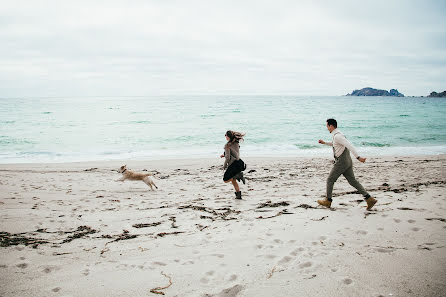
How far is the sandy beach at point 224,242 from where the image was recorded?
299 cm

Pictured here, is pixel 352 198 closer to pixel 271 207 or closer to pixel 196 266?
pixel 271 207

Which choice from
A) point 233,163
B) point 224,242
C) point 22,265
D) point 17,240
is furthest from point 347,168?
point 17,240

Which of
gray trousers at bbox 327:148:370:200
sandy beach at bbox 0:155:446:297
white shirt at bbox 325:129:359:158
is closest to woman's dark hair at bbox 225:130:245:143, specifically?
sandy beach at bbox 0:155:446:297

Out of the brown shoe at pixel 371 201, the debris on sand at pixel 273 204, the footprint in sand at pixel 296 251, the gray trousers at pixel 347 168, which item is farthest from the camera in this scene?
the debris on sand at pixel 273 204

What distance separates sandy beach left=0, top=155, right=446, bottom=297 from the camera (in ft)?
9.82

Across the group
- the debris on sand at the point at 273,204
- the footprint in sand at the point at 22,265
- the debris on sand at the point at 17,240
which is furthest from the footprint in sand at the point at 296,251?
the debris on sand at the point at 17,240

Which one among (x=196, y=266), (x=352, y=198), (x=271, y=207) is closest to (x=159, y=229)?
(x=196, y=266)

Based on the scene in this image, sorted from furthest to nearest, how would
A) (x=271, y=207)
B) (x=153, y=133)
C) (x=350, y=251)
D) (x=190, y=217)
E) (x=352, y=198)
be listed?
(x=153, y=133)
(x=352, y=198)
(x=271, y=207)
(x=190, y=217)
(x=350, y=251)

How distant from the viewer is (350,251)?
3.61m

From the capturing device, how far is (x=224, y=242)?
13.4ft

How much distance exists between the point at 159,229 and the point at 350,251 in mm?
3009

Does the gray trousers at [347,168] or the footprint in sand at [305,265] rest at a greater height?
the gray trousers at [347,168]

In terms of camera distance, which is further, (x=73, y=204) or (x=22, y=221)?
(x=73, y=204)

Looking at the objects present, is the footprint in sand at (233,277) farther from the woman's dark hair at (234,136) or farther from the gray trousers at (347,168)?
the woman's dark hair at (234,136)
